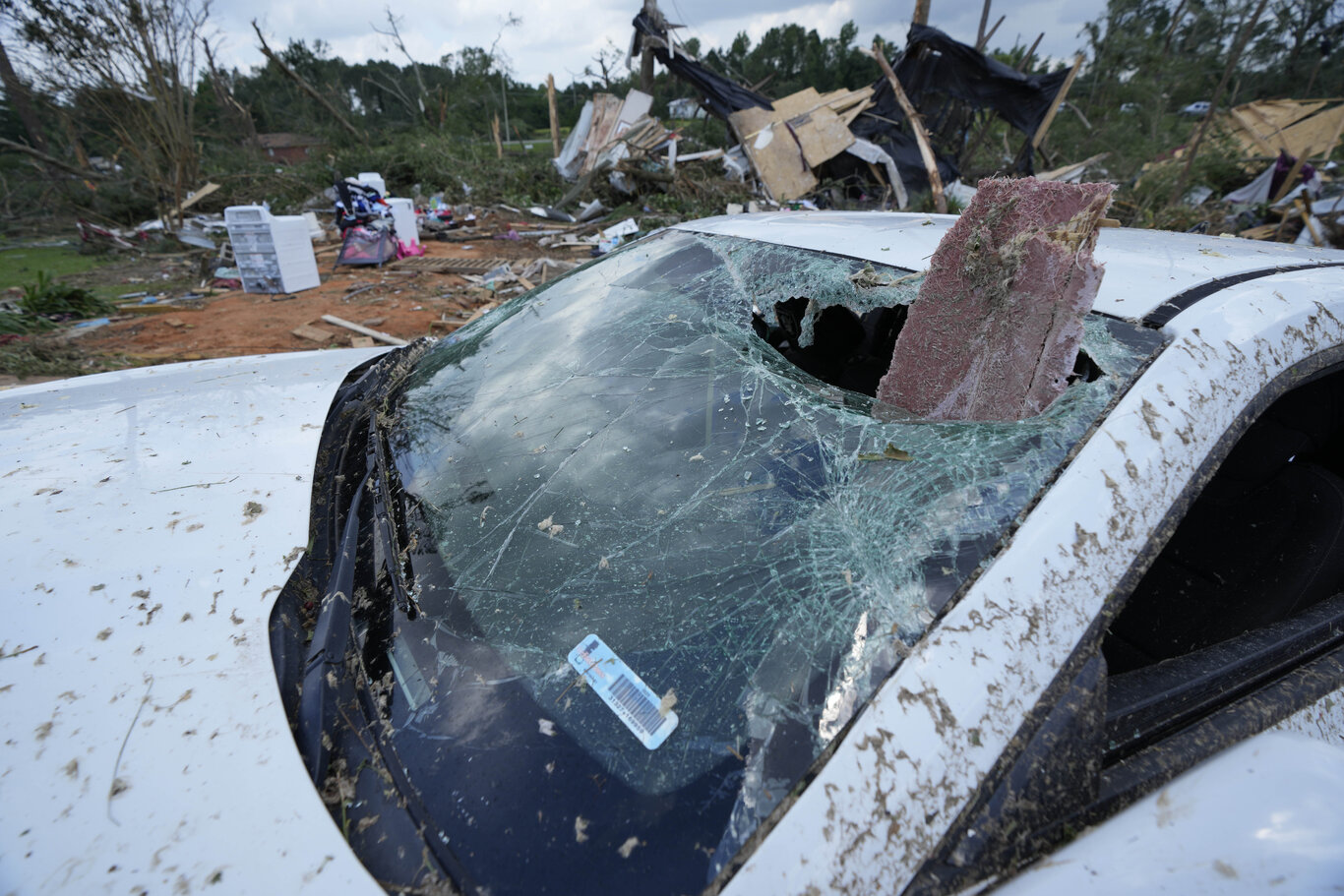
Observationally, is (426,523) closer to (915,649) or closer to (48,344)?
(915,649)

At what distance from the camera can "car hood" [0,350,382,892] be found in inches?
29.1

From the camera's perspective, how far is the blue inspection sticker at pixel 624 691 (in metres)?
0.81

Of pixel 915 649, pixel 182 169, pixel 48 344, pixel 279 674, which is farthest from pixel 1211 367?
pixel 182 169

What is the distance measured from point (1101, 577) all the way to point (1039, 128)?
35.2 feet

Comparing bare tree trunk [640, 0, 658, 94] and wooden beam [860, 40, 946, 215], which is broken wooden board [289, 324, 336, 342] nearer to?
wooden beam [860, 40, 946, 215]

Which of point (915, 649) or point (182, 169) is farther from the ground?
point (182, 169)

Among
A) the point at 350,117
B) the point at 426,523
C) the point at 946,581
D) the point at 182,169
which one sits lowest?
the point at 426,523

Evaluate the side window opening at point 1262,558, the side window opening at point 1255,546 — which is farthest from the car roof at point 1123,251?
the side window opening at point 1255,546

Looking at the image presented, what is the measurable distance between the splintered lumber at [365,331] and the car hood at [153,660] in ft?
14.9

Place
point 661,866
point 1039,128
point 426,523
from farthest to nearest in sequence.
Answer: point 1039,128 → point 426,523 → point 661,866

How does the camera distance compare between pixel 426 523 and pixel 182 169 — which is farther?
pixel 182 169

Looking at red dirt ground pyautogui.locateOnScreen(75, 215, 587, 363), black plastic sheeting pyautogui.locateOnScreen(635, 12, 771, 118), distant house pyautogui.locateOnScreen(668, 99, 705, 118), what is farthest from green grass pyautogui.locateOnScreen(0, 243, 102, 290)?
distant house pyautogui.locateOnScreen(668, 99, 705, 118)

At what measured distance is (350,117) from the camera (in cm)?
2217

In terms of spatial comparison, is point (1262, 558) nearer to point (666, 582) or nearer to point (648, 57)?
point (666, 582)
